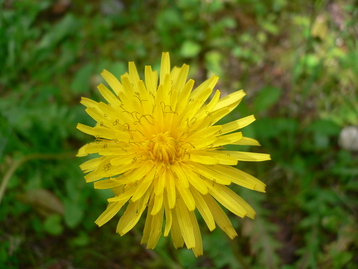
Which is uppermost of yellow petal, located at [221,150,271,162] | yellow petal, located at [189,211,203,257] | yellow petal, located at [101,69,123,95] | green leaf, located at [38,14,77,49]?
green leaf, located at [38,14,77,49]

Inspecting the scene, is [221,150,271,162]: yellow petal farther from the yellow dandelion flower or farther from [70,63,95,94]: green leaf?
[70,63,95,94]: green leaf

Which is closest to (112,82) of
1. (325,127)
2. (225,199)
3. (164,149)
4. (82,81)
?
(164,149)

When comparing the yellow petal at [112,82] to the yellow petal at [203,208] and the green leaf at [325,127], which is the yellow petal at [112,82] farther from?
the green leaf at [325,127]

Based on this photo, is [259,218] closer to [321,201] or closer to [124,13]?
[321,201]

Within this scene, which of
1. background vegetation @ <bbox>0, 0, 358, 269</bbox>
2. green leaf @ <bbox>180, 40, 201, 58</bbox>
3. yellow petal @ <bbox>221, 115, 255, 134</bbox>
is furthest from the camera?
green leaf @ <bbox>180, 40, 201, 58</bbox>

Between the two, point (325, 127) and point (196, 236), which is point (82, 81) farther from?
point (325, 127)

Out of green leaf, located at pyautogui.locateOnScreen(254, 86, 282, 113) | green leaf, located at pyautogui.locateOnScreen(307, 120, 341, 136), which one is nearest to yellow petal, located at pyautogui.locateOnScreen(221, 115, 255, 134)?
green leaf, located at pyautogui.locateOnScreen(254, 86, 282, 113)

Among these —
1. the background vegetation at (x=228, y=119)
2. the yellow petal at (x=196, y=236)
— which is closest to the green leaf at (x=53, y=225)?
the background vegetation at (x=228, y=119)

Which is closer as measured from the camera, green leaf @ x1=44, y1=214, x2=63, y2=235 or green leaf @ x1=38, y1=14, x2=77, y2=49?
green leaf @ x1=44, y1=214, x2=63, y2=235
